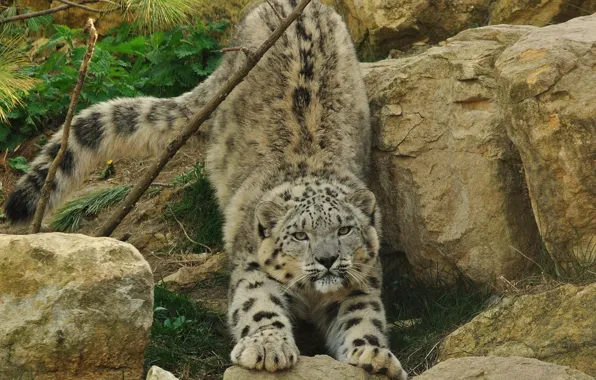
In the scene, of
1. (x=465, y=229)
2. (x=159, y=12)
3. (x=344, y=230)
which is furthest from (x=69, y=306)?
(x=159, y=12)

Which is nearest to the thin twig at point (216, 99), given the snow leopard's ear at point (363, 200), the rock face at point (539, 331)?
the snow leopard's ear at point (363, 200)

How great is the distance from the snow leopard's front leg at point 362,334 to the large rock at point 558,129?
3.15 feet

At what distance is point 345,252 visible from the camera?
5.33 m

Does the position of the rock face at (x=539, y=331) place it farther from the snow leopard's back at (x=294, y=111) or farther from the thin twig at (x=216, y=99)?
the thin twig at (x=216, y=99)

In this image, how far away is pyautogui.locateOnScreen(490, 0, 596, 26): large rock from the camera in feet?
23.5

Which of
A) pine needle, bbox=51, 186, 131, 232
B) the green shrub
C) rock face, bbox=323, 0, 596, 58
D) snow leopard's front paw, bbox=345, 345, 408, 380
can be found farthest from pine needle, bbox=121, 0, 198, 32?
snow leopard's front paw, bbox=345, 345, 408, 380

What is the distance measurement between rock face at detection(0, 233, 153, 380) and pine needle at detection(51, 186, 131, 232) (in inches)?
109

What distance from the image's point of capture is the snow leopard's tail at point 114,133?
6363mm

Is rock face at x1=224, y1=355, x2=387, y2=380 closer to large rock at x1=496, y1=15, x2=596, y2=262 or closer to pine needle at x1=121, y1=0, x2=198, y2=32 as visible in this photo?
large rock at x1=496, y1=15, x2=596, y2=262

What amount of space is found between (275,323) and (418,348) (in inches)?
29.5

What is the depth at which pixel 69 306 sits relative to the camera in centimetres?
425

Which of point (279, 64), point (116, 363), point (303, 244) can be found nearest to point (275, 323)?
point (303, 244)

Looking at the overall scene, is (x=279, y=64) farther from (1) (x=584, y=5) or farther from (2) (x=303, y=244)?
(1) (x=584, y=5)

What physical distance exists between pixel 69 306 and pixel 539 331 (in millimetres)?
2095
